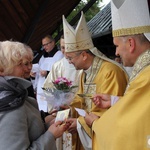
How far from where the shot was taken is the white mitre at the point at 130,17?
214cm

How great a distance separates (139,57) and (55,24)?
7.51 m

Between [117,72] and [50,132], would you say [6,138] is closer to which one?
[50,132]

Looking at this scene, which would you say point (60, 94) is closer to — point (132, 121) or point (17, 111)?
point (17, 111)

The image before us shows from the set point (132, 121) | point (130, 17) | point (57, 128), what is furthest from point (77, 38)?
point (132, 121)

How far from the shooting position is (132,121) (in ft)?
5.62

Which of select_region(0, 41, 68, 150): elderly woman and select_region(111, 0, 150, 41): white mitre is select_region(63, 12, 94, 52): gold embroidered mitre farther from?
select_region(0, 41, 68, 150): elderly woman

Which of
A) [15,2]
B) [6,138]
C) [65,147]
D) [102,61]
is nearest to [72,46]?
[102,61]

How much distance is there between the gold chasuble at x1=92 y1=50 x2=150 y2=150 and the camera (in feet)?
5.55

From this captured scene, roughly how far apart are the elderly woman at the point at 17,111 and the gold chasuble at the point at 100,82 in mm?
727

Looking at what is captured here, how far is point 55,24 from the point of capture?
9328 millimetres

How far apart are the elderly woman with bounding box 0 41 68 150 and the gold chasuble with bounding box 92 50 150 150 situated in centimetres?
48

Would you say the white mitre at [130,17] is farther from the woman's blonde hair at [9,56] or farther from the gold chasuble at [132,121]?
the woman's blonde hair at [9,56]

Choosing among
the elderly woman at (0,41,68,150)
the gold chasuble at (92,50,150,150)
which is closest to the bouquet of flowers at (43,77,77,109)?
the elderly woman at (0,41,68,150)

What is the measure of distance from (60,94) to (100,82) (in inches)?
16.4
